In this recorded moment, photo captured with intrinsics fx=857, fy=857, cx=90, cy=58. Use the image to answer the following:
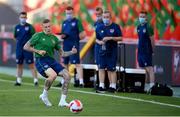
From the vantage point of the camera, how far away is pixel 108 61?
2262 centimetres

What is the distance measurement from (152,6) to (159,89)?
17.9 ft

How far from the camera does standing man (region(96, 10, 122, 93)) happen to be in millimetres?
22391

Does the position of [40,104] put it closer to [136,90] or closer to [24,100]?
[24,100]

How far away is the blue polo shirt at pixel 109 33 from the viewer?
2242cm

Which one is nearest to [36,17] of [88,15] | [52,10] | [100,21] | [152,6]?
[52,10]

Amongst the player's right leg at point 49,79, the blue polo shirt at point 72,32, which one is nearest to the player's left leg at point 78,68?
the blue polo shirt at point 72,32

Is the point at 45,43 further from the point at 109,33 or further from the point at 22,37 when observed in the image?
the point at 22,37

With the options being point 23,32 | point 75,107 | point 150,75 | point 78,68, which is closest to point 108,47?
point 150,75

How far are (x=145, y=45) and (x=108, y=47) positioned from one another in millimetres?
1303

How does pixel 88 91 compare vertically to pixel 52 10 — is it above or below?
below

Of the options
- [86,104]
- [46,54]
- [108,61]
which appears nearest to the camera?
[46,54]

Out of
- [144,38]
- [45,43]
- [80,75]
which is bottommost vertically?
[80,75]

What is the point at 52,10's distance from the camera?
113 ft

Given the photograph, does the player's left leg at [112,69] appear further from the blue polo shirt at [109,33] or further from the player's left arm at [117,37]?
the player's left arm at [117,37]
